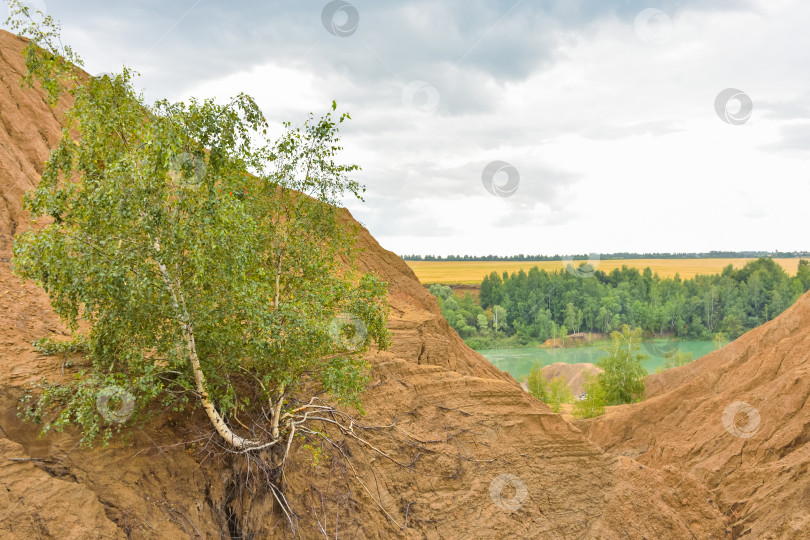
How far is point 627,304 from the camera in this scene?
10456 cm

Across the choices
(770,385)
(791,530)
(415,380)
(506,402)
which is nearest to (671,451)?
(770,385)

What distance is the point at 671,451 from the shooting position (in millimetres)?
A: 22328

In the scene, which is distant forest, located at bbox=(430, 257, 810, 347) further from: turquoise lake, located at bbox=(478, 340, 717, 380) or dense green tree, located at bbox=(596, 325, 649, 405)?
dense green tree, located at bbox=(596, 325, 649, 405)

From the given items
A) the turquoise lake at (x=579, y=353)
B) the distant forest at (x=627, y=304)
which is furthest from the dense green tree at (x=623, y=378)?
the distant forest at (x=627, y=304)

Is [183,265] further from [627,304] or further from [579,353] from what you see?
[627,304]

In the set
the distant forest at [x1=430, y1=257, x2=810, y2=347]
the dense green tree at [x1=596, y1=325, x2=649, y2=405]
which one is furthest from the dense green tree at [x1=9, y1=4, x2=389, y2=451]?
the distant forest at [x1=430, y1=257, x2=810, y2=347]

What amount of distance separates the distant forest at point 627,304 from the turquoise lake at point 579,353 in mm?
2916

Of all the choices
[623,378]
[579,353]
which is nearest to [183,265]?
[623,378]

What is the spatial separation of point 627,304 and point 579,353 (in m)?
18.6

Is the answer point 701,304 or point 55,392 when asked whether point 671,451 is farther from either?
point 701,304

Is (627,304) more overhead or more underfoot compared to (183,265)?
more underfoot

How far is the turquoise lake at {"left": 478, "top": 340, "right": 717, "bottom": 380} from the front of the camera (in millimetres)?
86062

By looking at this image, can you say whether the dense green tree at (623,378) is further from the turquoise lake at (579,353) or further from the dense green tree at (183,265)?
the turquoise lake at (579,353)

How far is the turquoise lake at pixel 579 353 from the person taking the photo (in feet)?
282
